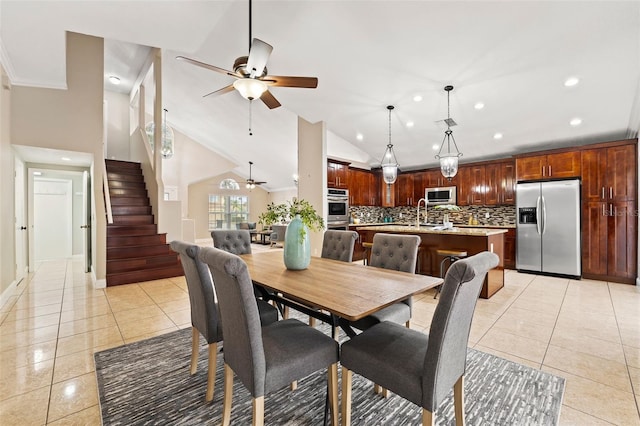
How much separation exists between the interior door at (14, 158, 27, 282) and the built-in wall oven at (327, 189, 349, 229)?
511 centimetres

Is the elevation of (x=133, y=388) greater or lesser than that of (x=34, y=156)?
lesser

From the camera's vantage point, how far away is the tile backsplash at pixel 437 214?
6.11 meters

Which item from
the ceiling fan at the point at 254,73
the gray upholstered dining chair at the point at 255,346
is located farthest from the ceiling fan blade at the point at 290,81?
the gray upholstered dining chair at the point at 255,346

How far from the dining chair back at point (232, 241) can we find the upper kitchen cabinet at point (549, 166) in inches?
206

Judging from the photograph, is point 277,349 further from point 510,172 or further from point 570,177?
point 510,172

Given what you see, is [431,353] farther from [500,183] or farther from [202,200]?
[202,200]

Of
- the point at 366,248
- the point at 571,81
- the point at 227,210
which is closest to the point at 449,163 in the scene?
the point at 571,81

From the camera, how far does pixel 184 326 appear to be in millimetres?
2924

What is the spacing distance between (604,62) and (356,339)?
14.4 ft

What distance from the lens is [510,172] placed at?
5754 mm

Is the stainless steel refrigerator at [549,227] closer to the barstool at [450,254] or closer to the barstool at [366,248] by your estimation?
the barstool at [450,254]

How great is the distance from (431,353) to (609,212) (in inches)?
214

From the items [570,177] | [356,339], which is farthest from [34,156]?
[570,177]

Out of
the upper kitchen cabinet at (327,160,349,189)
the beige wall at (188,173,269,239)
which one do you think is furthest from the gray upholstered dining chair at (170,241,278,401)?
the beige wall at (188,173,269,239)
